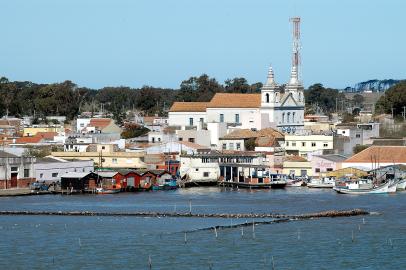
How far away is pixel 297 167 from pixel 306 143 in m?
3.58

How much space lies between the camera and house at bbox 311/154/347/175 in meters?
35.5

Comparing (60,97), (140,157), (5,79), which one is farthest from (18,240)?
(5,79)

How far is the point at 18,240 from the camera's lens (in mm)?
21594

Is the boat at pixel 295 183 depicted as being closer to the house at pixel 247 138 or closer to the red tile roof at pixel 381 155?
the red tile roof at pixel 381 155

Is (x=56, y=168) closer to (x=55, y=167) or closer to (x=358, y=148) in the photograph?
(x=55, y=167)

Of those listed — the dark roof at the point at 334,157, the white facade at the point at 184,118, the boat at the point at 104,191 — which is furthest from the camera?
the white facade at the point at 184,118

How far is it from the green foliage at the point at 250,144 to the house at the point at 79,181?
340 inches

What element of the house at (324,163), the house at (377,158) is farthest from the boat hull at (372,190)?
the house at (324,163)

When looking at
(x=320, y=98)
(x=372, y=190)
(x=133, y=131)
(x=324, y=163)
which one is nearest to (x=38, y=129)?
(x=133, y=131)

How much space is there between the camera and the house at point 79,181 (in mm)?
32312

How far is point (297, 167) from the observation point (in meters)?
36.1

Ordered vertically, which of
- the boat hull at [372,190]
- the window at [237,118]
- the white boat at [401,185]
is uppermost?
the window at [237,118]

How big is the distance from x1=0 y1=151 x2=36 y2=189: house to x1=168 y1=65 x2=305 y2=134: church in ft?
44.0

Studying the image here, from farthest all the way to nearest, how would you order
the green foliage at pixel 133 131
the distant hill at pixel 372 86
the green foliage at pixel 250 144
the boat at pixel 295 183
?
1. the distant hill at pixel 372 86
2. the green foliage at pixel 133 131
3. the green foliage at pixel 250 144
4. the boat at pixel 295 183
